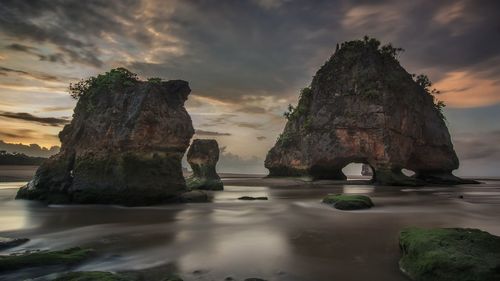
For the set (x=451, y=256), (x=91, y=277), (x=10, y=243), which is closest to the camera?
(x=91, y=277)

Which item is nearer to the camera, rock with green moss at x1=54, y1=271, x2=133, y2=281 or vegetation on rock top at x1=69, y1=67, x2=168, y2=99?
rock with green moss at x1=54, y1=271, x2=133, y2=281

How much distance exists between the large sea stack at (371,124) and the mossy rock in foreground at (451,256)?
40958 millimetres

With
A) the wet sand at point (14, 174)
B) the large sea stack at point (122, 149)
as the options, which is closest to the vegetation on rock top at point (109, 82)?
the large sea stack at point (122, 149)

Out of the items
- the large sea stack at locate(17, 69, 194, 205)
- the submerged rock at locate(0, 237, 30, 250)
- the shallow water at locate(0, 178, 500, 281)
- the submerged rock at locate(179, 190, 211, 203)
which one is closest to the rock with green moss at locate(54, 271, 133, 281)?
the shallow water at locate(0, 178, 500, 281)

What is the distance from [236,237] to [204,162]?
24843 millimetres

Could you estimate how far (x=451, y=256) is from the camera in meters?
6.30

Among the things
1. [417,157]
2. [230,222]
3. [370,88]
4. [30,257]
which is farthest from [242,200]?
[417,157]

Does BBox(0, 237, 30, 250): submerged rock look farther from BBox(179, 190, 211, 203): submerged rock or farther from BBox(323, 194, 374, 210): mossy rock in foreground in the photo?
BBox(323, 194, 374, 210): mossy rock in foreground

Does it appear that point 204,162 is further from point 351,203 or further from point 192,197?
point 351,203

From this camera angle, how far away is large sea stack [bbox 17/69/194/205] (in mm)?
20625

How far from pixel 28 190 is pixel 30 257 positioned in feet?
62.9

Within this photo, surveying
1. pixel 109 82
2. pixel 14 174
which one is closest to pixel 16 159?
pixel 14 174

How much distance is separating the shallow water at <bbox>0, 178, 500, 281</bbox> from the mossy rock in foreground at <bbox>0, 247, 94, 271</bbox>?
30cm

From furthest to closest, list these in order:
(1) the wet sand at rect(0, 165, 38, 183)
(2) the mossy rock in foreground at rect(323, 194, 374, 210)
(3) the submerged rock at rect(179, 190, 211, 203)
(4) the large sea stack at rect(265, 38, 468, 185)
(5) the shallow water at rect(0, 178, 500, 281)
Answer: (1) the wet sand at rect(0, 165, 38, 183), (4) the large sea stack at rect(265, 38, 468, 185), (3) the submerged rock at rect(179, 190, 211, 203), (2) the mossy rock in foreground at rect(323, 194, 374, 210), (5) the shallow water at rect(0, 178, 500, 281)
